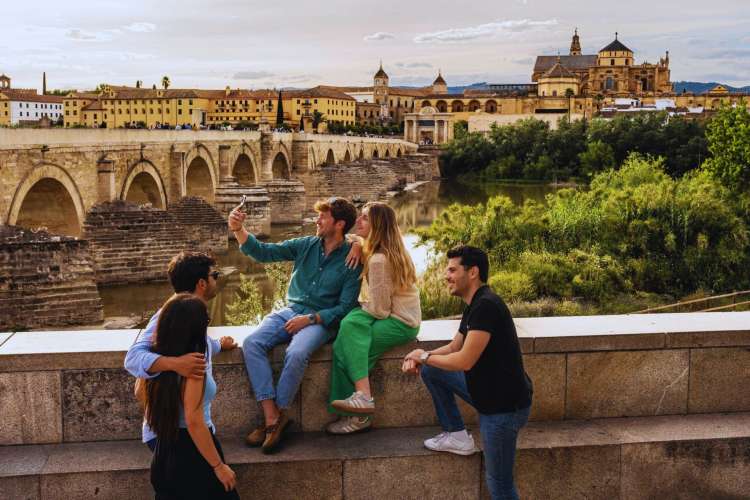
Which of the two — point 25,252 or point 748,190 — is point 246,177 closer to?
point 748,190

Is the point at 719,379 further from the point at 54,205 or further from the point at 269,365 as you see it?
the point at 54,205

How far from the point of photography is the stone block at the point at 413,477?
140 inches

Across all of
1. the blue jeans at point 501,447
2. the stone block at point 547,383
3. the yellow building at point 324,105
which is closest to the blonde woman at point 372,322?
the blue jeans at point 501,447

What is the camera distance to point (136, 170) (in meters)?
20.8

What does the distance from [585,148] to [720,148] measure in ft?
94.2

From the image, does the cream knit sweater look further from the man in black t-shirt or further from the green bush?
the green bush

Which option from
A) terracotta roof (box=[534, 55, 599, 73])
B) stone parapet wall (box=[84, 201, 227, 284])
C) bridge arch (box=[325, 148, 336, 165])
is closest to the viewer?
stone parapet wall (box=[84, 201, 227, 284])

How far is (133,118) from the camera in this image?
261 ft

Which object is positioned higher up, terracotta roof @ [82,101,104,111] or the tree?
terracotta roof @ [82,101,104,111]

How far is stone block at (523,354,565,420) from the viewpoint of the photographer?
3869mm

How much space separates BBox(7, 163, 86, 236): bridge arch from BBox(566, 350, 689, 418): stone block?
1422 cm

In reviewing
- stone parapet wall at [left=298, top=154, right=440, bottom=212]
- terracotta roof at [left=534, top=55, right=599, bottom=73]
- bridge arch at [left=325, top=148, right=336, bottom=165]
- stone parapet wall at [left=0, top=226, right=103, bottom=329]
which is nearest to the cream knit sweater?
stone parapet wall at [left=0, top=226, right=103, bottom=329]

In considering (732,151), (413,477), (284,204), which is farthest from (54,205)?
(732,151)

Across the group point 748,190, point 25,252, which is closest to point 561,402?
point 25,252
